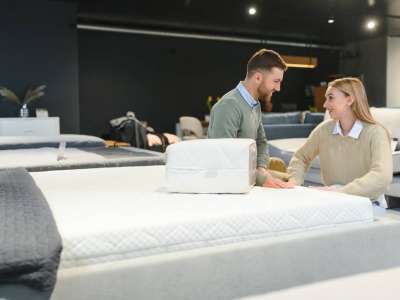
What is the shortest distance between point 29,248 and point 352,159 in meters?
1.72

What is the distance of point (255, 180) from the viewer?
2096 mm

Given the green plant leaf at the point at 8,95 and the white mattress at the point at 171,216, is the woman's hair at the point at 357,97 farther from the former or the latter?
the green plant leaf at the point at 8,95

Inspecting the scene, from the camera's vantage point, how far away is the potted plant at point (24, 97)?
21.9 feet

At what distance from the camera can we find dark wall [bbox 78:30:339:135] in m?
9.53

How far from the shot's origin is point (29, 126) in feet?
21.9

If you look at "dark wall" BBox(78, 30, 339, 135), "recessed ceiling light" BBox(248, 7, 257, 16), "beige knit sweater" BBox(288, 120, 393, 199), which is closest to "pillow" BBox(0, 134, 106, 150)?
"beige knit sweater" BBox(288, 120, 393, 199)

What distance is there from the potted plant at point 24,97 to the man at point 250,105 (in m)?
4.99

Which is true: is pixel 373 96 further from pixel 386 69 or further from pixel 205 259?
pixel 205 259

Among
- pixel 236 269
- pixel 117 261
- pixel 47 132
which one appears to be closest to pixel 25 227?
pixel 117 261

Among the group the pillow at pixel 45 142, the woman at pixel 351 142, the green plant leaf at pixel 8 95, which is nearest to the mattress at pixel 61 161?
the pillow at pixel 45 142

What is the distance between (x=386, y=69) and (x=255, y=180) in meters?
10.2

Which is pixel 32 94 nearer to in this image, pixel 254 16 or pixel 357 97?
pixel 254 16

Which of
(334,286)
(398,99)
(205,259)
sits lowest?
(334,286)

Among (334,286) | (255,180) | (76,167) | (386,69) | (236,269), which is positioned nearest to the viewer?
(236,269)
